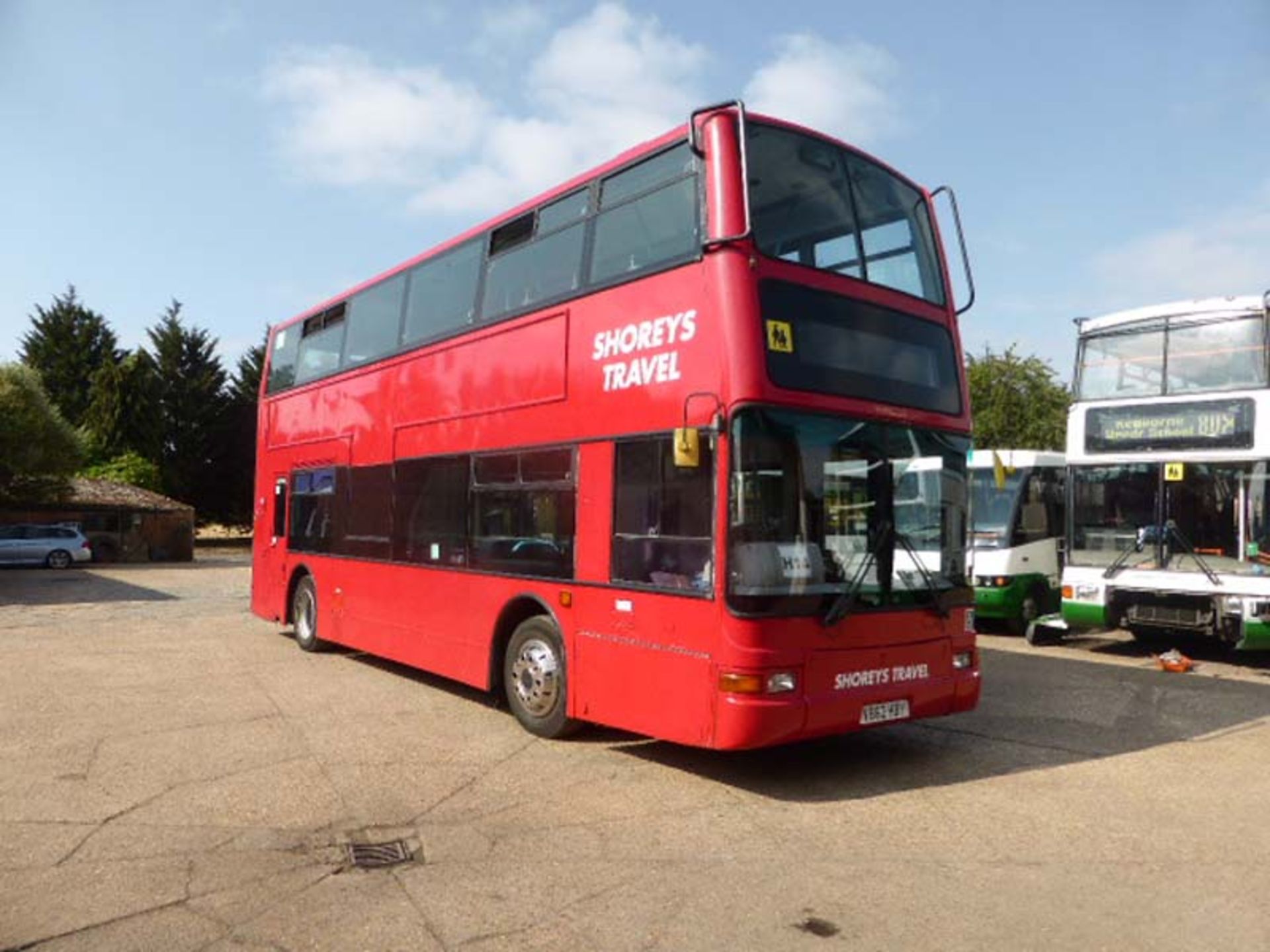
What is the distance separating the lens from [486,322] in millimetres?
8742

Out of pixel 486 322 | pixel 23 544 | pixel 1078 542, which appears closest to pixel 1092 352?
pixel 1078 542

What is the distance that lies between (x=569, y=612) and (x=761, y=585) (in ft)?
6.35

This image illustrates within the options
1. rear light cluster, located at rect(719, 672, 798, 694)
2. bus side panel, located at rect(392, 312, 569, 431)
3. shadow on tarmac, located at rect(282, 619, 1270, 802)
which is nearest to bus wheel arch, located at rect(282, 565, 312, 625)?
shadow on tarmac, located at rect(282, 619, 1270, 802)

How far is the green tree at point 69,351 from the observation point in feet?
171

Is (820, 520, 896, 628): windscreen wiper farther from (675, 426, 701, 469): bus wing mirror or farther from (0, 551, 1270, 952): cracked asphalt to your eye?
(675, 426, 701, 469): bus wing mirror

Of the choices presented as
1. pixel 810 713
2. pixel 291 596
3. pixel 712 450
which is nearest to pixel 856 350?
pixel 712 450

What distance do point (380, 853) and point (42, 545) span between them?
3375cm

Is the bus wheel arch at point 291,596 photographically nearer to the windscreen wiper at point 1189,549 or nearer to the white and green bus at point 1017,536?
the white and green bus at point 1017,536

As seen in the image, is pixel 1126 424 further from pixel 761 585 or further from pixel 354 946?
pixel 354 946

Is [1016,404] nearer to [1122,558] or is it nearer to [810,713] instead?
[1122,558]

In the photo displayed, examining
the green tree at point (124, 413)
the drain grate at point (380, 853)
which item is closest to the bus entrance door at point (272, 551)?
the drain grate at point (380, 853)

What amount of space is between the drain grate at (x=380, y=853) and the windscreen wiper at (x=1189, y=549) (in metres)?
Answer: 10.0

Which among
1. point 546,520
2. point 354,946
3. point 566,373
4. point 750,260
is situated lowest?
point 354,946

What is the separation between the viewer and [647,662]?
6.59 m
